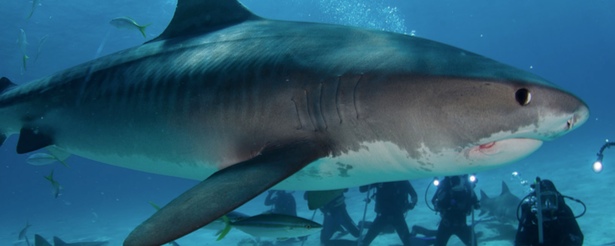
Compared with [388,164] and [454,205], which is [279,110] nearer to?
[388,164]

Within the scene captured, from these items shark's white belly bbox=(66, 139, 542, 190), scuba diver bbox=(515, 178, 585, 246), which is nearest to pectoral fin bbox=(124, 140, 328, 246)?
shark's white belly bbox=(66, 139, 542, 190)

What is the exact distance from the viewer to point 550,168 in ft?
76.0

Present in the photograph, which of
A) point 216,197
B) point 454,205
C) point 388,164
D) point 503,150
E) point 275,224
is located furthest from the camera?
point 454,205

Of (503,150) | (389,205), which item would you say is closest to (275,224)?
(503,150)

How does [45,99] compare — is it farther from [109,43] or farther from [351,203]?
[109,43]

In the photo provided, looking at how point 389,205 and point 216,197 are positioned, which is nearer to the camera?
point 216,197

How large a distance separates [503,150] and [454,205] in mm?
5790

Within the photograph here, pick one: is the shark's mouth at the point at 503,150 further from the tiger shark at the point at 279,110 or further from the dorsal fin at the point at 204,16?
the dorsal fin at the point at 204,16

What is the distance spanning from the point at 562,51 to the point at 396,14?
14723cm

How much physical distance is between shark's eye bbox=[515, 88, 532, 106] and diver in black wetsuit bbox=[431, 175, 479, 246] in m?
5.80

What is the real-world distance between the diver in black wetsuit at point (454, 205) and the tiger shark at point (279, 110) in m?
5.11

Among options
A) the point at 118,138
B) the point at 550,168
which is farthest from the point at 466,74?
the point at 550,168

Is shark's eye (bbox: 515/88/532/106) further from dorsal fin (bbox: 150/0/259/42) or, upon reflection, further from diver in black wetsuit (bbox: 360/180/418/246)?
diver in black wetsuit (bbox: 360/180/418/246)

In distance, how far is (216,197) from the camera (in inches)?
70.1
